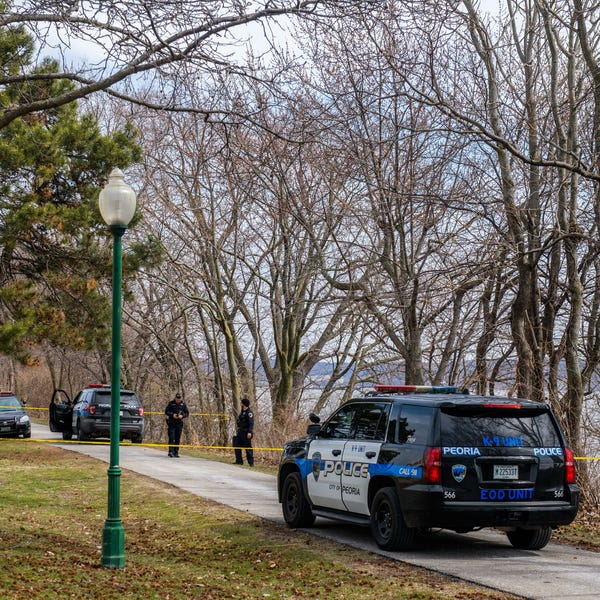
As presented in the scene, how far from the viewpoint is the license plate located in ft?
35.6

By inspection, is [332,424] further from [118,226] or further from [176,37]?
[176,37]

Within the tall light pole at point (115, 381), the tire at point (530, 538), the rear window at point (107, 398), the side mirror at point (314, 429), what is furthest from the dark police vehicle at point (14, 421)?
the tire at point (530, 538)

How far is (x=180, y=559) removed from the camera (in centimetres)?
1129

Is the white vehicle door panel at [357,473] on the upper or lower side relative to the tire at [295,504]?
upper

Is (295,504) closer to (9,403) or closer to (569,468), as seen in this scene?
(569,468)

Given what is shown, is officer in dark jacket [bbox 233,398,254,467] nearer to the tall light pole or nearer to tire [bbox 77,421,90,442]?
tire [bbox 77,421,90,442]

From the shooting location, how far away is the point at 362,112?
1983 cm

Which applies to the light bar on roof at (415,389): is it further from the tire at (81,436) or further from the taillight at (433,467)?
the tire at (81,436)

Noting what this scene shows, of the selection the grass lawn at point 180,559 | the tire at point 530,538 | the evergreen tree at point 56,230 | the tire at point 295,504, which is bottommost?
the grass lawn at point 180,559

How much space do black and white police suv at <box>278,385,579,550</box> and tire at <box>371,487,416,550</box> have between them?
0.04ft

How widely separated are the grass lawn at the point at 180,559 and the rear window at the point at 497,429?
154cm

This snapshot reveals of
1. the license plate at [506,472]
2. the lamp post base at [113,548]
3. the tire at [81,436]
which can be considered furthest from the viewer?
the tire at [81,436]

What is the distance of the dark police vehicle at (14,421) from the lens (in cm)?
3434

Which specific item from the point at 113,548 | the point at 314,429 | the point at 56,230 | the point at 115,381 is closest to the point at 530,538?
the point at 314,429
